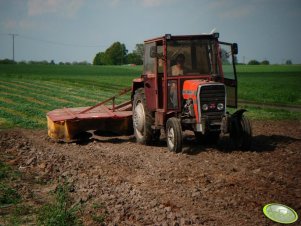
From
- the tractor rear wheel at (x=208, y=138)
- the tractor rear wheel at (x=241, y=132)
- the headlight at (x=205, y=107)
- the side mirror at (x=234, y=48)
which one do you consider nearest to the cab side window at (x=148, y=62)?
the headlight at (x=205, y=107)

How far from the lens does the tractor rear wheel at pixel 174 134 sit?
7.71m

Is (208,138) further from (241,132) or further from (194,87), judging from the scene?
(194,87)

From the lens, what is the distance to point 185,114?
8125 mm

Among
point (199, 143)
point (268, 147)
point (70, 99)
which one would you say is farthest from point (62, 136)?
point (70, 99)

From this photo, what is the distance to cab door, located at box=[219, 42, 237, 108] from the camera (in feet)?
26.6

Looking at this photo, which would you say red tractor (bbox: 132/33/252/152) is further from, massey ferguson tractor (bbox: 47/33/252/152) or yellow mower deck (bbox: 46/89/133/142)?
yellow mower deck (bbox: 46/89/133/142)

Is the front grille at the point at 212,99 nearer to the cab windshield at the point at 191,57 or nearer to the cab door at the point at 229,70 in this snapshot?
the cab door at the point at 229,70

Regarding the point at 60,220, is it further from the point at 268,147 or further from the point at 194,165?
the point at 268,147

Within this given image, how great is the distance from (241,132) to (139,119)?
2.33 metres

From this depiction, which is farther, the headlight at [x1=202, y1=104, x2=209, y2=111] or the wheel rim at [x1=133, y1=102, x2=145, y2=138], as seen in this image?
the wheel rim at [x1=133, y1=102, x2=145, y2=138]

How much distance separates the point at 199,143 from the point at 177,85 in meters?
1.82

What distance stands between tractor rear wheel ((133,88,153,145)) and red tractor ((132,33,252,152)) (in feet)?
0.63

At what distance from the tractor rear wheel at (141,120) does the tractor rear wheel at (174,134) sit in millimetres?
840
